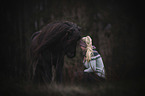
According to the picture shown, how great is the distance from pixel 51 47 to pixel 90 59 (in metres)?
0.43

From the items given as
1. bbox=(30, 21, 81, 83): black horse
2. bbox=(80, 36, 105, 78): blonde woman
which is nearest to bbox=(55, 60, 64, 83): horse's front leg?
bbox=(30, 21, 81, 83): black horse

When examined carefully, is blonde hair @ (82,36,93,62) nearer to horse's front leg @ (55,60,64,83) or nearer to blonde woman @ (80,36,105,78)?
blonde woman @ (80,36,105,78)

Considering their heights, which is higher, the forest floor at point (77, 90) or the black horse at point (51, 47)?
the black horse at point (51, 47)

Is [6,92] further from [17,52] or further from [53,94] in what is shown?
[17,52]

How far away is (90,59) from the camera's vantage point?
1186 millimetres

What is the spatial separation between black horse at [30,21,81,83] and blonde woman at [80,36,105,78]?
0.32 feet

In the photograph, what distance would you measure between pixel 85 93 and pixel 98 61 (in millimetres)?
383

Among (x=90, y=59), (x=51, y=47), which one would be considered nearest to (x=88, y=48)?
(x=90, y=59)

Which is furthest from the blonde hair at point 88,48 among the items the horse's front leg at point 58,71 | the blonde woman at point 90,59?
the horse's front leg at point 58,71

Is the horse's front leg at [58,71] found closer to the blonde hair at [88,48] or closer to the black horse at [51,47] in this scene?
the black horse at [51,47]

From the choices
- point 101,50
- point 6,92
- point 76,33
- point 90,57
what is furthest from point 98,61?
point 6,92

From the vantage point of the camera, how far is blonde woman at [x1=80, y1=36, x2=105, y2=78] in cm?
118

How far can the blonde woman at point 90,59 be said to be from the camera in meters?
1.18

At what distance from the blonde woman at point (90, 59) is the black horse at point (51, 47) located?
96 millimetres
